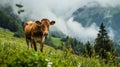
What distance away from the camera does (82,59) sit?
17203 millimetres

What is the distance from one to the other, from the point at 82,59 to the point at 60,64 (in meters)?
6.21

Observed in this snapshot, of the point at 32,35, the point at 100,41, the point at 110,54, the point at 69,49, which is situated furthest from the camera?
the point at 100,41

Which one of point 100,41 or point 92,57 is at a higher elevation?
point 100,41

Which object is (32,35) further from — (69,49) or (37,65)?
(37,65)

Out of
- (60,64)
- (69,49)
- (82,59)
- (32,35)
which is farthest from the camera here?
(32,35)

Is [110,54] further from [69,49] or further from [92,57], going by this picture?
[69,49]

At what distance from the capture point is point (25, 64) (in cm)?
950

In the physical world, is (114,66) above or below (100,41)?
below

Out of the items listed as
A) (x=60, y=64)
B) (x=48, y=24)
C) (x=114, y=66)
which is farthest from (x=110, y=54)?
(x=48, y=24)

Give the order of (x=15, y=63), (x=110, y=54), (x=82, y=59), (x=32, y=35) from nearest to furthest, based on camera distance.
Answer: (x=15, y=63) < (x=110, y=54) < (x=82, y=59) < (x=32, y=35)

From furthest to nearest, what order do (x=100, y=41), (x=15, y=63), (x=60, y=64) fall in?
(x=100, y=41) < (x=60, y=64) < (x=15, y=63)

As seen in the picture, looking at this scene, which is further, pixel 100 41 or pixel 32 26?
pixel 100 41

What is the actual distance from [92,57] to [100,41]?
274 feet

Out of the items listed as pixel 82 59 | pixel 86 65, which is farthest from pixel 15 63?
pixel 82 59
